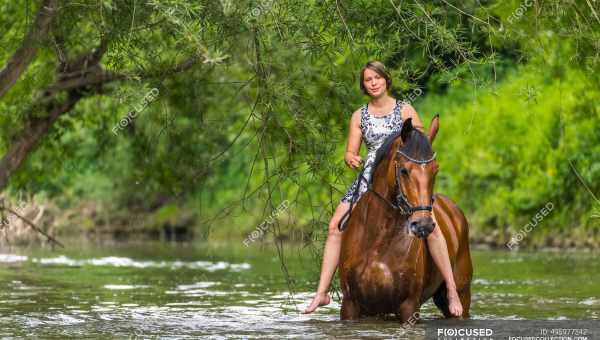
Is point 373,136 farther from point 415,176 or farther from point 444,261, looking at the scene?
point 444,261

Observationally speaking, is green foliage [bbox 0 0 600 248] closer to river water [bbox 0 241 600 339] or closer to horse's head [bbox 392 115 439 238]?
horse's head [bbox 392 115 439 238]

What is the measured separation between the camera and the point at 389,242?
9688 mm

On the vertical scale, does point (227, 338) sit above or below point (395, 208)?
below

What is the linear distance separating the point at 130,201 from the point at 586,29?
96.1ft

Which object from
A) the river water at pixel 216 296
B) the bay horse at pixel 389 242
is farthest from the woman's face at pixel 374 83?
the river water at pixel 216 296

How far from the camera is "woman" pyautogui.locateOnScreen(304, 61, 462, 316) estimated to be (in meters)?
9.89

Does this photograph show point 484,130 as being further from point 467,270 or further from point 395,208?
point 395,208

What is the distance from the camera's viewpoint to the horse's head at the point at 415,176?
8.87m

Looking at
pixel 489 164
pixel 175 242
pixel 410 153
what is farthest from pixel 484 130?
pixel 410 153

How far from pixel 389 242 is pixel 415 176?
33.3 inches

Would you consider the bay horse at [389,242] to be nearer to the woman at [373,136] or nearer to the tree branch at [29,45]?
the woman at [373,136]

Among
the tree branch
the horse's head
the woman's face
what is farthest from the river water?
the tree branch

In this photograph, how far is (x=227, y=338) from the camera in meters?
9.47

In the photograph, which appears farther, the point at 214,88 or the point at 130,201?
the point at 130,201
